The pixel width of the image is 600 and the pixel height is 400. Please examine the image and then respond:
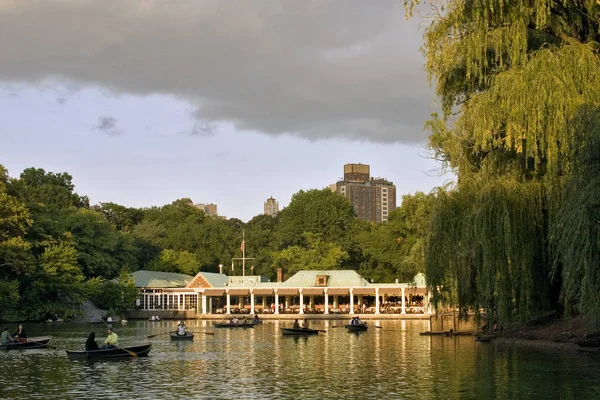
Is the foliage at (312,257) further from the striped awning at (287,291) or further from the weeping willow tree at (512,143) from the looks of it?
the weeping willow tree at (512,143)

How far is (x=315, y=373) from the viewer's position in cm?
2458

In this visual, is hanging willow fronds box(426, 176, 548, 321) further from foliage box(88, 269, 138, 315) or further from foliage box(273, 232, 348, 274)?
foliage box(273, 232, 348, 274)

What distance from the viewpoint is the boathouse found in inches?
3046

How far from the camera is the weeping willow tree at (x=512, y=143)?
24.0 metres

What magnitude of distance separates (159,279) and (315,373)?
64.1 metres

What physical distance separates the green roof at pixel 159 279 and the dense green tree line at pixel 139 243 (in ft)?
5.91

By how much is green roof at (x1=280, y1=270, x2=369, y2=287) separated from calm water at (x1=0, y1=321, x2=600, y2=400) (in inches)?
1669

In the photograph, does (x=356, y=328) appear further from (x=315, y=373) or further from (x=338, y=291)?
(x=338, y=291)

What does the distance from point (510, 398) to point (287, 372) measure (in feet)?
28.6

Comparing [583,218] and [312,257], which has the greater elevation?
→ [312,257]

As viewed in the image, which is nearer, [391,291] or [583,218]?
[583,218]

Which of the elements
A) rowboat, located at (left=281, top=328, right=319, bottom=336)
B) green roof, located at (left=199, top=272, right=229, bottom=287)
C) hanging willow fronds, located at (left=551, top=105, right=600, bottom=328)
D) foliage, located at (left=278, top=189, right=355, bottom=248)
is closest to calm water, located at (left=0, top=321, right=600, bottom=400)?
hanging willow fronds, located at (left=551, top=105, right=600, bottom=328)

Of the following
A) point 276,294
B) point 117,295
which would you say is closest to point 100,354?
point 117,295

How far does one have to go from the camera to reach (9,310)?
2367 inches
